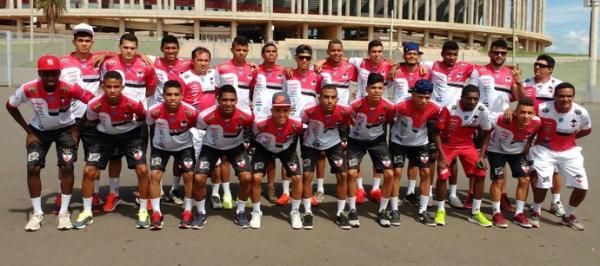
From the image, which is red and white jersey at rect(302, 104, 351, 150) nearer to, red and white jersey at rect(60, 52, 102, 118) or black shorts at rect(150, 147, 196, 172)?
black shorts at rect(150, 147, 196, 172)

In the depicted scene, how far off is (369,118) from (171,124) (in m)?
2.36

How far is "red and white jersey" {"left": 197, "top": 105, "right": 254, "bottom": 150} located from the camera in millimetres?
5750

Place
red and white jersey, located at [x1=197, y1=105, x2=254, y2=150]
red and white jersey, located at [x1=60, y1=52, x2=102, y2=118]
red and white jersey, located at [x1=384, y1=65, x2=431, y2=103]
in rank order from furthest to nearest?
red and white jersey, located at [x1=384, y1=65, x2=431, y2=103] < red and white jersey, located at [x1=60, y1=52, x2=102, y2=118] < red and white jersey, located at [x1=197, y1=105, x2=254, y2=150]

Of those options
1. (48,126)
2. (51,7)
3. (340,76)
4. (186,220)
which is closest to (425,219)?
(340,76)

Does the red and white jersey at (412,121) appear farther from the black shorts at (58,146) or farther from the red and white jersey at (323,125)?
the black shorts at (58,146)

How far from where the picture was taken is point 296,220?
582 cm

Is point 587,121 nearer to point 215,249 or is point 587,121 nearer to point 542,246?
point 542,246

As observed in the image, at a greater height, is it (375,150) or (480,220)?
(375,150)

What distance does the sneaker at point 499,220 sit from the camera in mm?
5944

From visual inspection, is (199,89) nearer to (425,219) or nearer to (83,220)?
(83,220)

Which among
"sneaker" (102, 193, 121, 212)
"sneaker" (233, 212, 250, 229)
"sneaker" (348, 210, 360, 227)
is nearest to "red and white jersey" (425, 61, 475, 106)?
"sneaker" (348, 210, 360, 227)

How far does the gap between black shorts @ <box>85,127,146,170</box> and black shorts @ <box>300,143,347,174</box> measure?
1.93 m

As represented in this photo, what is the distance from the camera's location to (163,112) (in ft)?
19.0

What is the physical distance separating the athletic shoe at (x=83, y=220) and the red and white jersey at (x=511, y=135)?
16.2 feet
